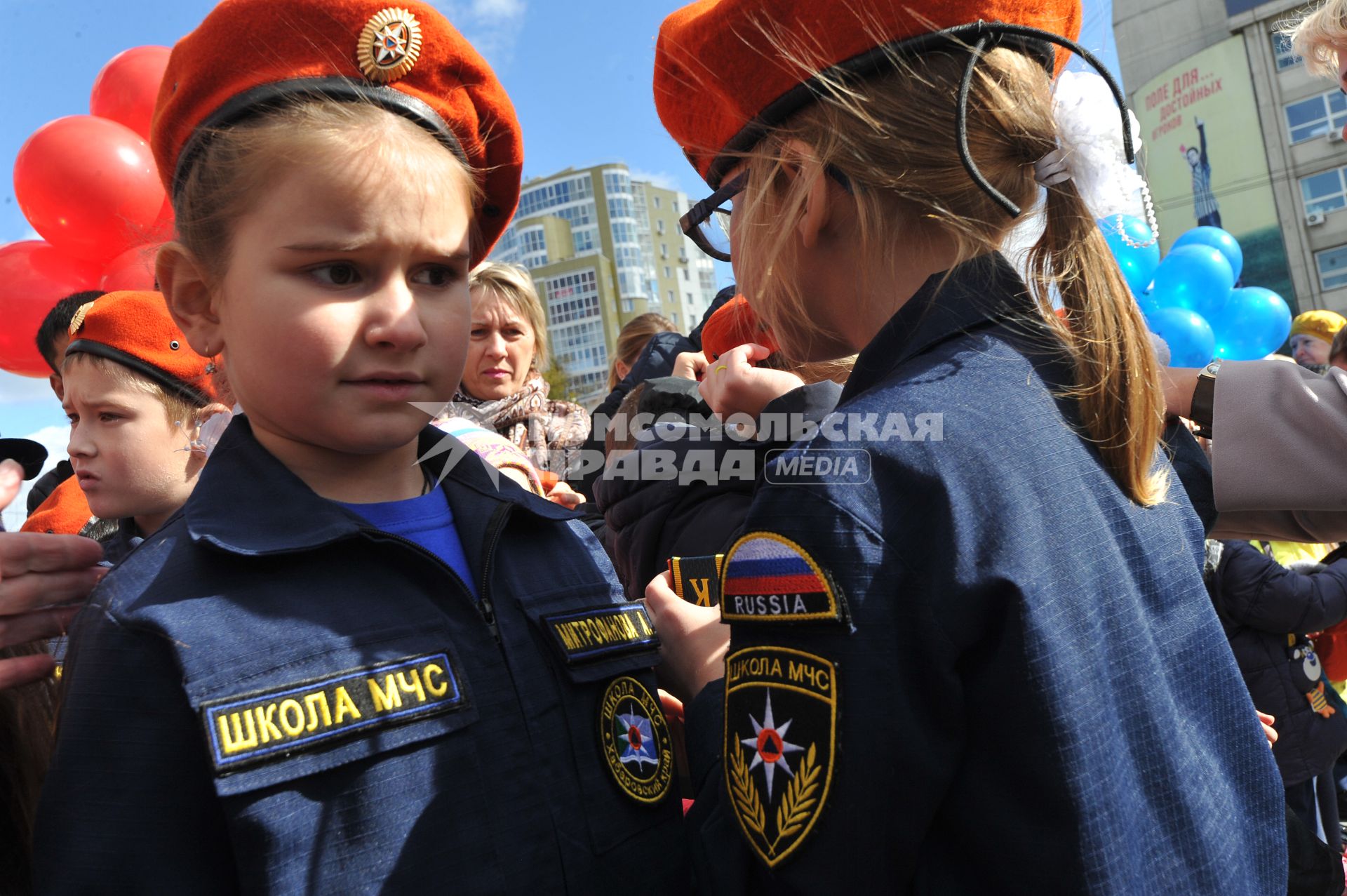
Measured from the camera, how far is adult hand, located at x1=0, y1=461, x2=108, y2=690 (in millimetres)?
1307

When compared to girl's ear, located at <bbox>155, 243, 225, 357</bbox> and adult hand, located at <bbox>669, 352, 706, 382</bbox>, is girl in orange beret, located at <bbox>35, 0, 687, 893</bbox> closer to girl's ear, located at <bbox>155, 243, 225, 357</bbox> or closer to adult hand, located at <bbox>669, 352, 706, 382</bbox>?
girl's ear, located at <bbox>155, 243, 225, 357</bbox>

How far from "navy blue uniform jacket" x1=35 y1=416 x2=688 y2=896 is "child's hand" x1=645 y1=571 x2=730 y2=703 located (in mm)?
189

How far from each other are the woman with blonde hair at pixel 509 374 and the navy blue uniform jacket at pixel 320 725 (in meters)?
2.75

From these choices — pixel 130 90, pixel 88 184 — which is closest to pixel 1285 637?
pixel 88 184

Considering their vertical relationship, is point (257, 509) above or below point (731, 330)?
below

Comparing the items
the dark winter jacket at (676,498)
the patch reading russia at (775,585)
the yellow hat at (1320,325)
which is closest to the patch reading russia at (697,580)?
the dark winter jacket at (676,498)

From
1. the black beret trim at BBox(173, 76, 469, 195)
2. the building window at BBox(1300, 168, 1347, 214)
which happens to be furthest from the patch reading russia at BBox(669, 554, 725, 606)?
the building window at BBox(1300, 168, 1347, 214)

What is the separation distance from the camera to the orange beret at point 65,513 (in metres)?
3.64

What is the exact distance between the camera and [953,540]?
1.04 metres

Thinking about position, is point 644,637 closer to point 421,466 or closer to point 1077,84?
point 421,466

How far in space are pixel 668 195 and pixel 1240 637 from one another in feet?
243

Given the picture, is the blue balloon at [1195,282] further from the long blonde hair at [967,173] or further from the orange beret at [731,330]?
the long blonde hair at [967,173]

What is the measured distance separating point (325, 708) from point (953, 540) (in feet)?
2.52

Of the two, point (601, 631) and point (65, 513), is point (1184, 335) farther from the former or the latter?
point (65, 513)
